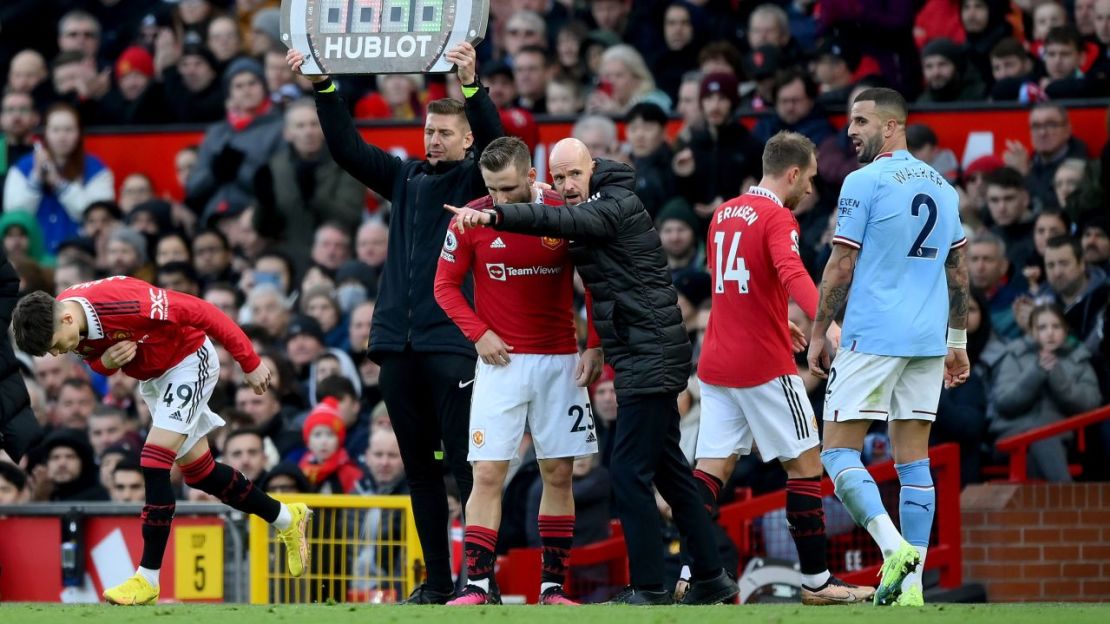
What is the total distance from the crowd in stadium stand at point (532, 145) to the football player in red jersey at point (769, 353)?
261 centimetres

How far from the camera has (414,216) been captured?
31.8ft

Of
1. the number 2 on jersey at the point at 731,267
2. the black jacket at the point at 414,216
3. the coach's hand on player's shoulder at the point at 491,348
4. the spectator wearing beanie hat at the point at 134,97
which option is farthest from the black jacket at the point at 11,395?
the spectator wearing beanie hat at the point at 134,97

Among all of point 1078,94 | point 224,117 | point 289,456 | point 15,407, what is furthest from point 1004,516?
point 224,117

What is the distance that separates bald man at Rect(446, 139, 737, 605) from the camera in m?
9.01

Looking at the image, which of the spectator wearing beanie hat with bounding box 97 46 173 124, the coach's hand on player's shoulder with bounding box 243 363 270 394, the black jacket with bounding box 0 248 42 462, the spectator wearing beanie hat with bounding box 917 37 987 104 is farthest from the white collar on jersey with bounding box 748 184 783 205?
the spectator wearing beanie hat with bounding box 97 46 173 124

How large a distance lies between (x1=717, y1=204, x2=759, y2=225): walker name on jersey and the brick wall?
359 centimetres

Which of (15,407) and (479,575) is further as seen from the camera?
(15,407)

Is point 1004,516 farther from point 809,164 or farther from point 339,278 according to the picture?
point 339,278

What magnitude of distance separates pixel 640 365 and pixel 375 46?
6.83 feet

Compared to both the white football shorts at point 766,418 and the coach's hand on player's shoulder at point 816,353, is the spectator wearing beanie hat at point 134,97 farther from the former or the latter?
the coach's hand on player's shoulder at point 816,353

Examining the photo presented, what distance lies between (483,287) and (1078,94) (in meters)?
6.33

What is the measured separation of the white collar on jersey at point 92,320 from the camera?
372 inches

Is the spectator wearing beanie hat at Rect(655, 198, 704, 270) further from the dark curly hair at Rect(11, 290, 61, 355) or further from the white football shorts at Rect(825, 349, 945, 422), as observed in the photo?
the dark curly hair at Rect(11, 290, 61, 355)

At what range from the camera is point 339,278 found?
50.0 feet
